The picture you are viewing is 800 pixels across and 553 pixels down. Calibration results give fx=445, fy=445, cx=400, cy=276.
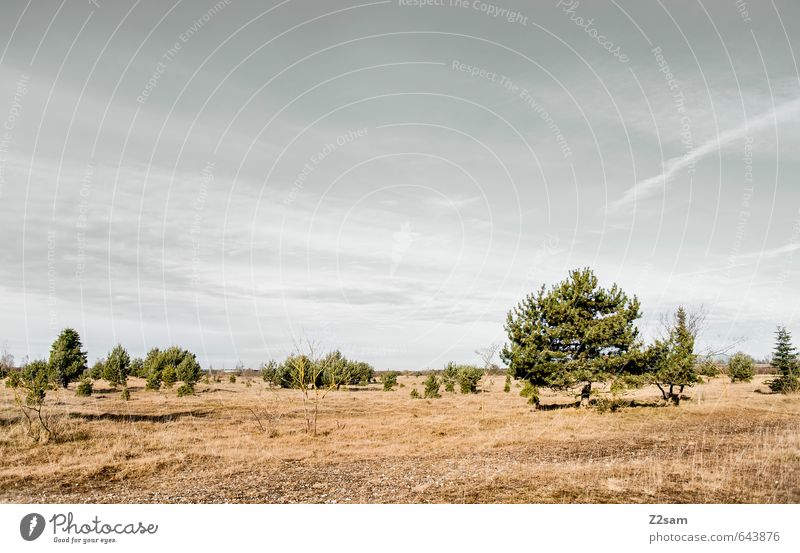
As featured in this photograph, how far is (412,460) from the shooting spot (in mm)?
16078

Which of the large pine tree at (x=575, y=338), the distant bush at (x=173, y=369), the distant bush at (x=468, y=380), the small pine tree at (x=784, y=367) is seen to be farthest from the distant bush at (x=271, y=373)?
the small pine tree at (x=784, y=367)

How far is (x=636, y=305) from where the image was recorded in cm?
3133

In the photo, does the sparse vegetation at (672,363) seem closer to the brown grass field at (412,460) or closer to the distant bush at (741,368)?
the brown grass field at (412,460)

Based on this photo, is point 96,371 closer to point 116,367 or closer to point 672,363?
point 116,367

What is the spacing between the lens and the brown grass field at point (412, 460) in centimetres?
1126

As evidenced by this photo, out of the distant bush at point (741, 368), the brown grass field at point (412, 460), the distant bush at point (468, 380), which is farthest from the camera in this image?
the distant bush at point (741, 368)
